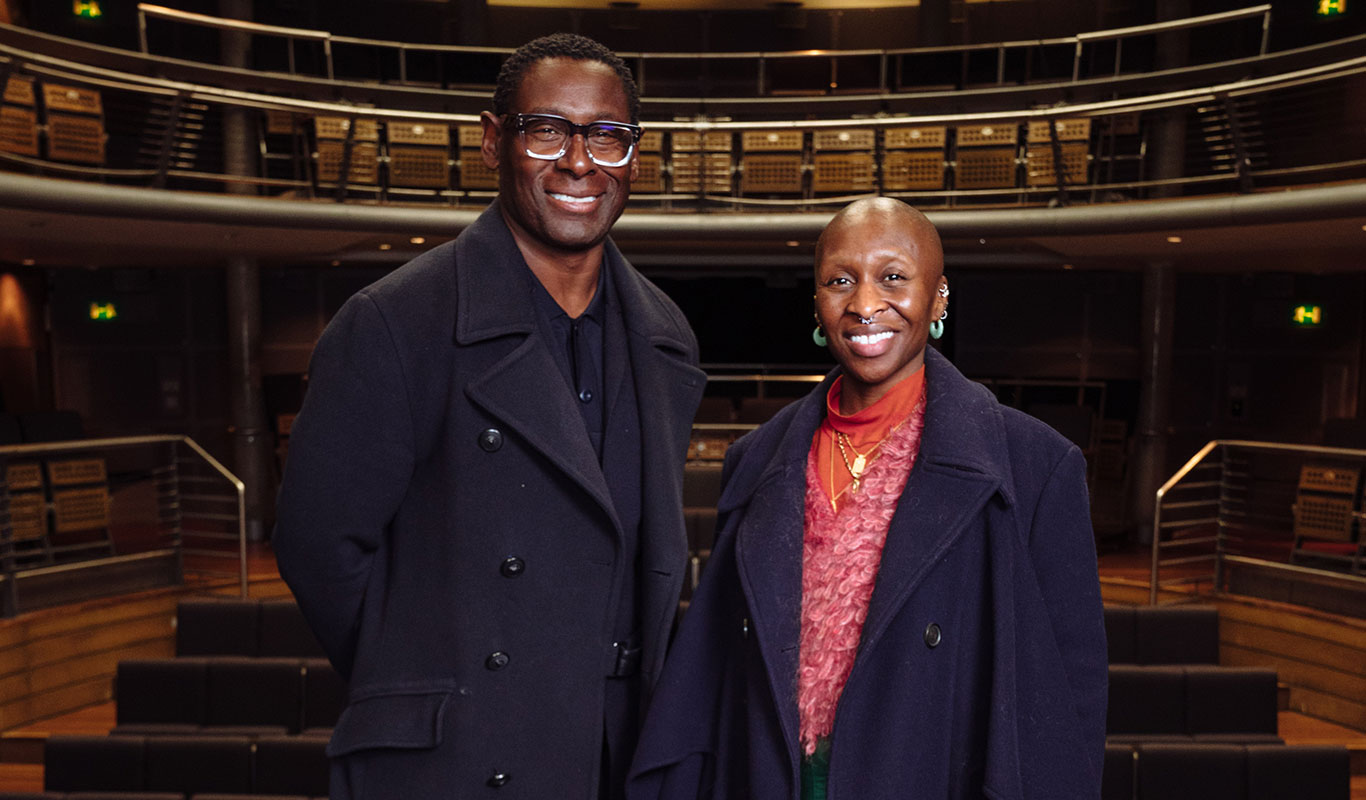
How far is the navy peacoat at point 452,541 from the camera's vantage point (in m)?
1.29

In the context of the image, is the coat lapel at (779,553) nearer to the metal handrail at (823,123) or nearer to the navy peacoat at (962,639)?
the navy peacoat at (962,639)

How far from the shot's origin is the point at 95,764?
12.5 ft

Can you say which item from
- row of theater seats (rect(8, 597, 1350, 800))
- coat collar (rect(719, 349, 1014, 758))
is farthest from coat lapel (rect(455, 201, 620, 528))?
row of theater seats (rect(8, 597, 1350, 800))

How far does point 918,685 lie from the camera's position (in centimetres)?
124

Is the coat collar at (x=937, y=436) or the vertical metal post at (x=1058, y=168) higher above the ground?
the vertical metal post at (x=1058, y=168)

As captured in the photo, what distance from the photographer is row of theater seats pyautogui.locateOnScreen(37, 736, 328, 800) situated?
3.77 metres

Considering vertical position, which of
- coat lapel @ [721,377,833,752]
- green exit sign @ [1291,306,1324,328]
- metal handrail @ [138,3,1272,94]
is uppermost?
metal handrail @ [138,3,1272,94]

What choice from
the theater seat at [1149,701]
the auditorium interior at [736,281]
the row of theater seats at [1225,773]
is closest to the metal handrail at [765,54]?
the auditorium interior at [736,281]

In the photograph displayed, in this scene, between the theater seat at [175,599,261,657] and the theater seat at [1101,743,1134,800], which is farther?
the theater seat at [175,599,261,657]

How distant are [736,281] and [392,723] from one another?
392 inches

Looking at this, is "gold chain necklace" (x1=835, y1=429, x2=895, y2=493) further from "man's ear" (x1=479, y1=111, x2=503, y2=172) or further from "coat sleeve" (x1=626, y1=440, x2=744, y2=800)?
"man's ear" (x1=479, y1=111, x2=503, y2=172)

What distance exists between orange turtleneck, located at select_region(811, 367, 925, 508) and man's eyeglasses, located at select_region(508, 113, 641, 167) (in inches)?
20.4

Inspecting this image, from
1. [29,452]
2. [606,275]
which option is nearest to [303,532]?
[606,275]

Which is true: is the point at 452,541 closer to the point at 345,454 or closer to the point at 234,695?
the point at 345,454
